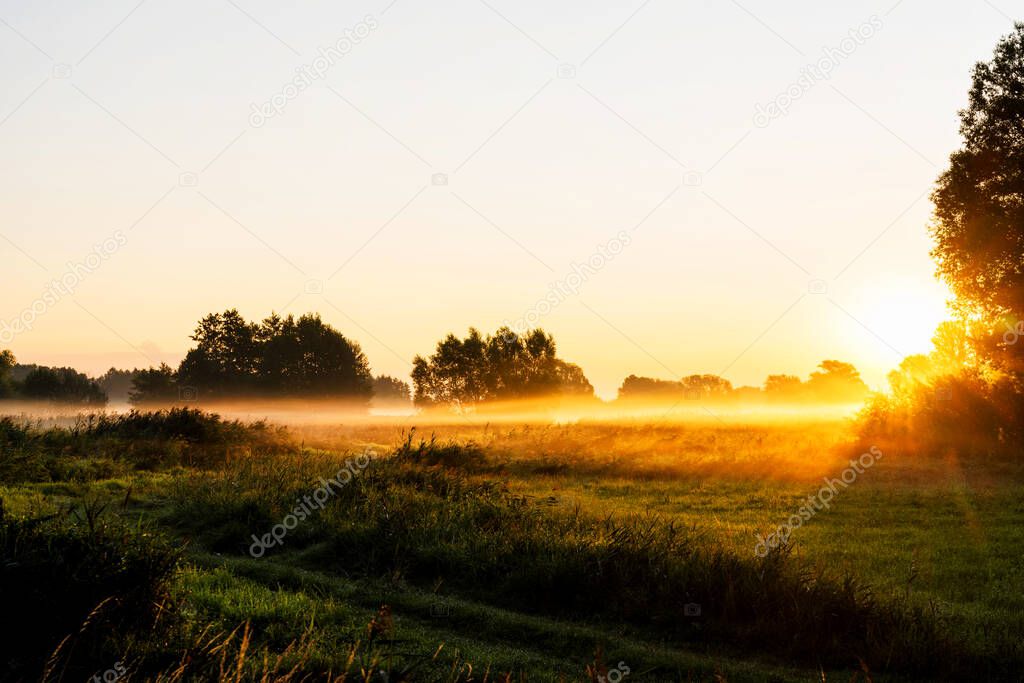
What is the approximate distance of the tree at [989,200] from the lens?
1268 inches

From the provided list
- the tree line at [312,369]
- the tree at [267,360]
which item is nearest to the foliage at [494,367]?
the tree line at [312,369]

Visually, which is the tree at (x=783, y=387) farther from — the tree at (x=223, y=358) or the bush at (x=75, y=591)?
the bush at (x=75, y=591)

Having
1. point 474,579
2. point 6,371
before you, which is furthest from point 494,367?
point 474,579

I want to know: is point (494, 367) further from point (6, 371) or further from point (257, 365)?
point (6, 371)

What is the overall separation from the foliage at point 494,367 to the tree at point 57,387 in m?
37.5

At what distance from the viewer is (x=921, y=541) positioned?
1617cm

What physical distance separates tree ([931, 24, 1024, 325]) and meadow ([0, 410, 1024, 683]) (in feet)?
44.7

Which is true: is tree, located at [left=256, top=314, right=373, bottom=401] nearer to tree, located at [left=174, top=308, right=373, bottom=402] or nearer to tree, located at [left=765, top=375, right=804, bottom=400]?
tree, located at [left=174, top=308, right=373, bottom=402]

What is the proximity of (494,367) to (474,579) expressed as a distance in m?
82.9

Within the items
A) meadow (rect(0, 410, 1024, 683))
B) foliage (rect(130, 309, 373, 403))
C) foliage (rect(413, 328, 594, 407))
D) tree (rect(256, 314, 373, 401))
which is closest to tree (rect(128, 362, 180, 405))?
foliage (rect(130, 309, 373, 403))

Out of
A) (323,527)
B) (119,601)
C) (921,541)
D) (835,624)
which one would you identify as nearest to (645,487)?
(921,541)

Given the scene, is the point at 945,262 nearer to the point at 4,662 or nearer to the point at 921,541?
the point at 921,541

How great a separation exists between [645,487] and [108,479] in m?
14.8

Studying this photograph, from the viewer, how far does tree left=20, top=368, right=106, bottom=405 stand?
271 ft
